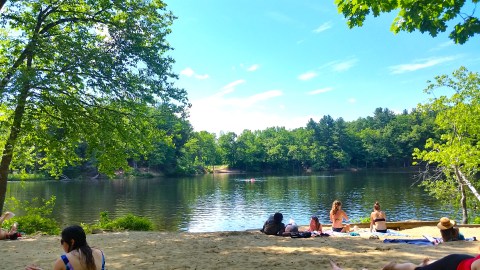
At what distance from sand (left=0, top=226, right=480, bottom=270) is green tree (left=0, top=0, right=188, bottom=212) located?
3699 millimetres

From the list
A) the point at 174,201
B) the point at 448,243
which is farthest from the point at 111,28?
the point at 174,201

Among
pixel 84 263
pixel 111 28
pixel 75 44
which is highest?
pixel 111 28

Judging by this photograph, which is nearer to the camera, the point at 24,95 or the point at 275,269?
the point at 275,269

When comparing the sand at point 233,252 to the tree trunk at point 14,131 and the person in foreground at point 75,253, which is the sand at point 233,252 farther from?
the person in foreground at point 75,253

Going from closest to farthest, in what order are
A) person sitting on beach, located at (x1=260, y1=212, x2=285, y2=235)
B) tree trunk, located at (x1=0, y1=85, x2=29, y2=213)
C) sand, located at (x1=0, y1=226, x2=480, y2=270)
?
sand, located at (x1=0, y1=226, x2=480, y2=270)
person sitting on beach, located at (x1=260, y1=212, x2=285, y2=235)
tree trunk, located at (x1=0, y1=85, x2=29, y2=213)

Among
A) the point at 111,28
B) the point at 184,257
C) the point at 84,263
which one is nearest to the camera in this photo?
the point at 84,263

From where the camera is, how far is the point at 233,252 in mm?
8633

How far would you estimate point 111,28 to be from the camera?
1340 centimetres

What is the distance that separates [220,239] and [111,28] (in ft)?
27.3

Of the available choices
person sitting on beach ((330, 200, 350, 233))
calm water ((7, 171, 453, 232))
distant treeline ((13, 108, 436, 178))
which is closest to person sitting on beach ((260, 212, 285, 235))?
person sitting on beach ((330, 200, 350, 233))

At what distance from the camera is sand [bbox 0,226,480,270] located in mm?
7383

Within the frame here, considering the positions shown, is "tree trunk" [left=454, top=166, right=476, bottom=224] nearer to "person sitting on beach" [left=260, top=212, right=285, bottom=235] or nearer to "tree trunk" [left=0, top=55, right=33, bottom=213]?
"person sitting on beach" [left=260, top=212, right=285, bottom=235]

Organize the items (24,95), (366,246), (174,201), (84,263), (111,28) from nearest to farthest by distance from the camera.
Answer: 1. (84,263)
2. (366,246)
3. (24,95)
4. (111,28)
5. (174,201)

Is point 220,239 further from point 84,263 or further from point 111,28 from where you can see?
point 111,28
